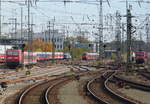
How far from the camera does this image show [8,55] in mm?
48750

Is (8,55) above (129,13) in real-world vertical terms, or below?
below

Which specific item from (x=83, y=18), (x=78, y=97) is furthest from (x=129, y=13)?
(x=78, y=97)

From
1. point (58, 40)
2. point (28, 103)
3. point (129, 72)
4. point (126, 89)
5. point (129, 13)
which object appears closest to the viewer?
point (28, 103)

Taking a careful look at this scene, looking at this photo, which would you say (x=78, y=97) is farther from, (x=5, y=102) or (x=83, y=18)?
(x=83, y=18)

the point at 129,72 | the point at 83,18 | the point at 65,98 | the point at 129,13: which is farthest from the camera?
the point at 83,18

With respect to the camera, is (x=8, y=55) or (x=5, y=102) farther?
(x=8, y=55)

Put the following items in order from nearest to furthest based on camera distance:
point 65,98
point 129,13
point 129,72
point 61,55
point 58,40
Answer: point 65,98 < point 129,13 < point 129,72 < point 61,55 < point 58,40

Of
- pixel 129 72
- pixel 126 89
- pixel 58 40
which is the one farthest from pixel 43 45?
pixel 126 89

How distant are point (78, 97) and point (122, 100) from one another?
287 cm

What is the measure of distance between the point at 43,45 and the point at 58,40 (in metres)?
54.5

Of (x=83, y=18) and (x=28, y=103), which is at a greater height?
(x=83, y=18)

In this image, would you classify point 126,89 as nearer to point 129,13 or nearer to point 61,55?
point 129,13

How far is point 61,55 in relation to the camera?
330 feet

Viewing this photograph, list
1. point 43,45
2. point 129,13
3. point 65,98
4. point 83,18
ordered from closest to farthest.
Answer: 1. point 65,98
2. point 129,13
3. point 83,18
4. point 43,45
